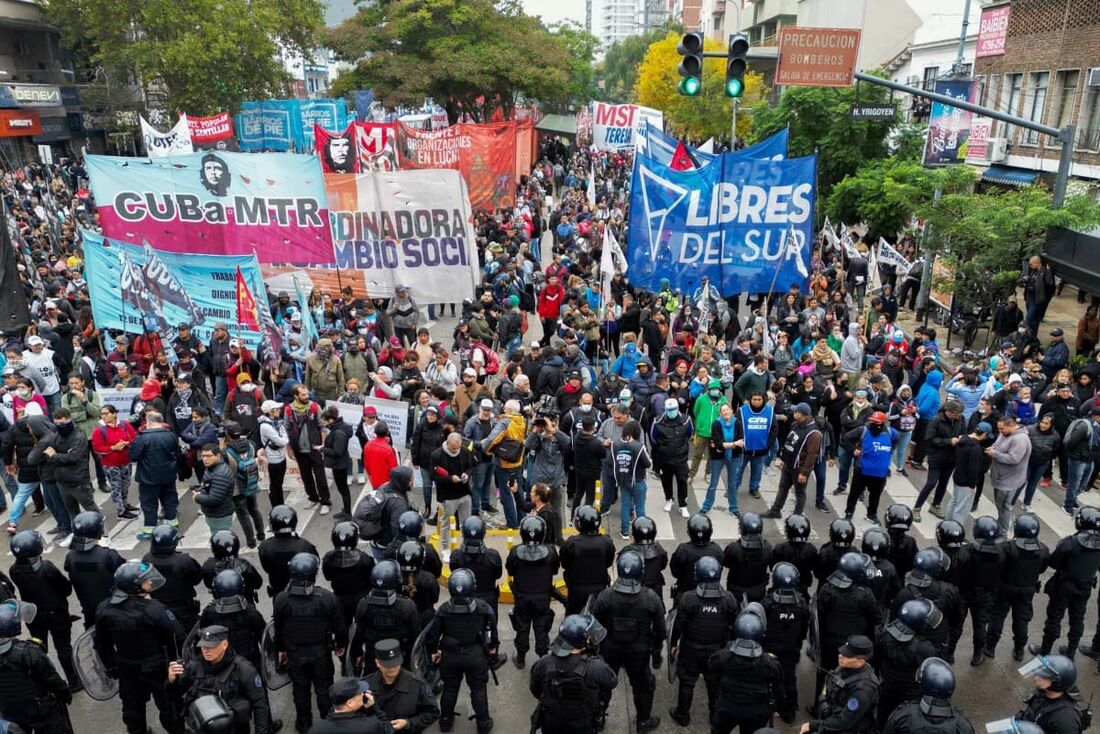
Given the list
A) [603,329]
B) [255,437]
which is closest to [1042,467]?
[603,329]

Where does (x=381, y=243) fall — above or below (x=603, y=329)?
above

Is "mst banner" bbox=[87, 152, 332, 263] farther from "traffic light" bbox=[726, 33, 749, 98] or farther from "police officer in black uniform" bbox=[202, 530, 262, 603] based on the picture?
"police officer in black uniform" bbox=[202, 530, 262, 603]

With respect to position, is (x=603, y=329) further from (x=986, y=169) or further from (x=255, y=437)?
(x=986, y=169)

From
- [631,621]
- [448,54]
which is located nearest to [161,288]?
[631,621]

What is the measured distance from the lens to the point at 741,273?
42.6ft

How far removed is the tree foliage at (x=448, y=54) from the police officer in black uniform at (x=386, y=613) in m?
38.5

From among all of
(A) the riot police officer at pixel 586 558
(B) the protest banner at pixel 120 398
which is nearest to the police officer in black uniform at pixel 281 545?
(A) the riot police officer at pixel 586 558

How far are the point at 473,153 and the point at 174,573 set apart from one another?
612 inches

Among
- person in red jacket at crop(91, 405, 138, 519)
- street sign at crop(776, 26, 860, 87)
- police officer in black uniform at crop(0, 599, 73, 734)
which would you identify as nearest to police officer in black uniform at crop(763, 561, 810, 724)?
police officer in black uniform at crop(0, 599, 73, 734)

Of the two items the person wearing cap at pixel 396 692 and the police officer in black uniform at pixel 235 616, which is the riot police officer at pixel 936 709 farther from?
the police officer in black uniform at pixel 235 616

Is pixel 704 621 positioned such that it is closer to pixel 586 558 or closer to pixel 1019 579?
pixel 586 558

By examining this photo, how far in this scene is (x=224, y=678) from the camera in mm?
4953

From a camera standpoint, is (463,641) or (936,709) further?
(463,641)

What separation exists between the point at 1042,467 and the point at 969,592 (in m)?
3.51
